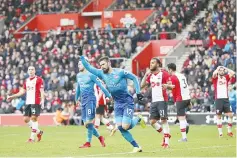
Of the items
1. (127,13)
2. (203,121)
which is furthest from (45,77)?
(203,121)

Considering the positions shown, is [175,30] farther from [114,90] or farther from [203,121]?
[114,90]

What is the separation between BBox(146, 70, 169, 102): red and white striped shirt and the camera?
2205cm

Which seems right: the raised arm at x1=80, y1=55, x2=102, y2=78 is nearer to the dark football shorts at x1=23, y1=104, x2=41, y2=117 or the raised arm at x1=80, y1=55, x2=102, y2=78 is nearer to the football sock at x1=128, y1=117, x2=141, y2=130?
the football sock at x1=128, y1=117, x2=141, y2=130

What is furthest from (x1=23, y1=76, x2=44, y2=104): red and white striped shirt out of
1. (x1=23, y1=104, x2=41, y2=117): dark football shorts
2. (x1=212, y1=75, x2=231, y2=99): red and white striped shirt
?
(x1=212, y1=75, x2=231, y2=99): red and white striped shirt

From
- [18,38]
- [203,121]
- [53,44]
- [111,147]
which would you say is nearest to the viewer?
[111,147]

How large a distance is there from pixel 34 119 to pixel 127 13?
27.8m

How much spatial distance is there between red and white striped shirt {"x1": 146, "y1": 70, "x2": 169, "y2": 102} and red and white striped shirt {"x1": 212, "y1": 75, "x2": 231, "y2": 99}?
558 centimetres

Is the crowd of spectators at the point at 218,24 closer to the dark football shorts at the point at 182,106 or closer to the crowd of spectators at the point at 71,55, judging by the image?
the crowd of spectators at the point at 71,55

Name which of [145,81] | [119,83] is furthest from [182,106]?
[119,83]

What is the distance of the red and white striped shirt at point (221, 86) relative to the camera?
27375mm

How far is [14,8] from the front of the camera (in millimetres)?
56281

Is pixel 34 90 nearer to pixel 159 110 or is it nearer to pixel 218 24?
pixel 159 110

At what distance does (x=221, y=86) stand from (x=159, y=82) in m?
5.83

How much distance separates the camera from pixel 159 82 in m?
22.1
